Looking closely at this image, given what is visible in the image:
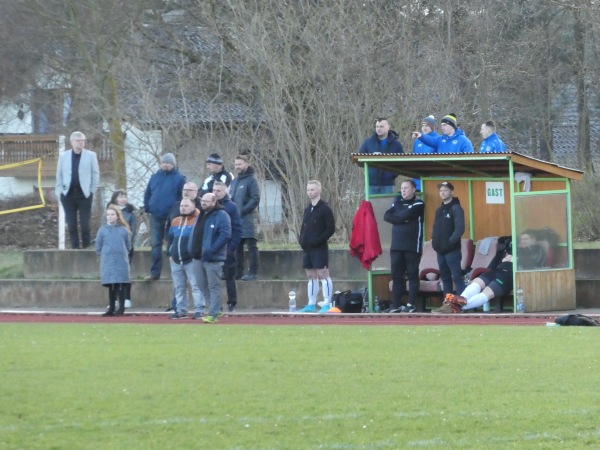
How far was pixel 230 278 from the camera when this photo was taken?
65.3 ft

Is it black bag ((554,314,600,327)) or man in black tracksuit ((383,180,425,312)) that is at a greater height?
man in black tracksuit ((383,180,425,312))

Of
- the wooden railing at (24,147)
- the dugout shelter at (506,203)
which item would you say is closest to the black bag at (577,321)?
the dugout shelter at (506,203)

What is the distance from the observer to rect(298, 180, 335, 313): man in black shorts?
20.2m

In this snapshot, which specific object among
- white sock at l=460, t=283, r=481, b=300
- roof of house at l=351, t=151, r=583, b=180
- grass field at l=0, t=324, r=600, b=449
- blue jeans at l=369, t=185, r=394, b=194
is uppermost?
roof of house at l=351, t=151, r=583, b=180

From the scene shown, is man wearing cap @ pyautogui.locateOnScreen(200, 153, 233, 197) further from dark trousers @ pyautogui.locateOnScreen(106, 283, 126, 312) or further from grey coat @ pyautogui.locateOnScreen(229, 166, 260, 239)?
dark trousers @ pyautogui.locateOnScreen(106, 283, 126, 312)

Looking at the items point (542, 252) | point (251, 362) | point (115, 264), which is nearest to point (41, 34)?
point (115, 264)

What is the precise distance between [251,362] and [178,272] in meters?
6.02

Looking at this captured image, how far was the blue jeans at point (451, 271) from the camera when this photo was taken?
1942cm

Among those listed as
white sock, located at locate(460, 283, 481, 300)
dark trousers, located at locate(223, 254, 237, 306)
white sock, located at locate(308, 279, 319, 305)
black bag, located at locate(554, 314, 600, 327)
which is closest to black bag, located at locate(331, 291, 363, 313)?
white sock, located at locate(308, 279, 319, 305)

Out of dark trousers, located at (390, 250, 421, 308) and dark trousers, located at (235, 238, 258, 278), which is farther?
dark trousers, located at (235, 238, 258, 278)

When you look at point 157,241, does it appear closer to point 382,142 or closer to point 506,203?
point 382,142

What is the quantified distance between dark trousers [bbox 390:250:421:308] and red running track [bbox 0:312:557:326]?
0.52 m

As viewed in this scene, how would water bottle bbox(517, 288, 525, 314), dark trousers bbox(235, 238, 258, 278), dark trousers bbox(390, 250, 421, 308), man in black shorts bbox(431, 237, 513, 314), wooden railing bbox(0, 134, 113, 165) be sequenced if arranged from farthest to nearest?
wooden railing bbox(0, 134, 113, 165), dark trousers bbox(235, 238, 258, 278), dark trousers bbox(390, 250, 421, 308), water bottle bbox(517, 288, 525, 314), man in black shorts bbox(431, 237, 513, 314)

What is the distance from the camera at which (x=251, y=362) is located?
13.1m
